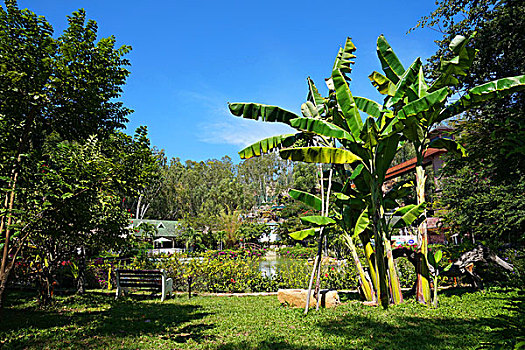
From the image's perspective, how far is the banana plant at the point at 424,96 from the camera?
21.4ft

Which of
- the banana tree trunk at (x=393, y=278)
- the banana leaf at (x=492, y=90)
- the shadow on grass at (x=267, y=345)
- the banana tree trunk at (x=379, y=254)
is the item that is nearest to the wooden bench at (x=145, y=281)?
the shadow on grass at (x=267, y=345)

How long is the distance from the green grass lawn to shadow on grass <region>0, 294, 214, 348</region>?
15mm

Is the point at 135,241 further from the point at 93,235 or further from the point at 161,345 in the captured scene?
the point at 161,345

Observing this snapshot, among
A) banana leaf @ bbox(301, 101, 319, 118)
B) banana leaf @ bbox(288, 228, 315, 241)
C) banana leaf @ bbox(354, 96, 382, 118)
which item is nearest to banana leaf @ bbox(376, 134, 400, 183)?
banana leaf @ bbox(354, 96, 382, 118)

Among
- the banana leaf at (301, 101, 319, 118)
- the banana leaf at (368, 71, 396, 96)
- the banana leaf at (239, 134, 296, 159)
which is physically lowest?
the banana leaf at (239, 134, 296, 159)

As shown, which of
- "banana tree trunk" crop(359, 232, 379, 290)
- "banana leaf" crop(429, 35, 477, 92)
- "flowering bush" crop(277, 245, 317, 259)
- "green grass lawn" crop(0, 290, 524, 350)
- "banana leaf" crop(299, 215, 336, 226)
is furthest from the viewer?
"flowering bush" crop(277, 245, 317, 259)

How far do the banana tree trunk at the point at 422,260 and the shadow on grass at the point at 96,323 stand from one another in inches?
196

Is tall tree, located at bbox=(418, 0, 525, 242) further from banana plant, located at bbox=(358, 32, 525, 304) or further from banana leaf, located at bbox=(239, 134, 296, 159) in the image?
banana leaf, located at bbox=(239, 134, 296, 159)

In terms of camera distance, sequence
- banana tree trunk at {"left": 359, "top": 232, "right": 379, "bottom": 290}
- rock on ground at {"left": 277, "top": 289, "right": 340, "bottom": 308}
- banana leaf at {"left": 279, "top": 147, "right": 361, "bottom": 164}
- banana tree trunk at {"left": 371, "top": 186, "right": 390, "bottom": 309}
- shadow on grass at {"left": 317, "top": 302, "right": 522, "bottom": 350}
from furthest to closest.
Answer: banana tree trunk at {"left": 359, "top": 232, "right": 379, "bottom": 290}
rock on ground at {"left": 277, "top": 289, "right": 340, "bottom": 308}
banana tree trunk at {"left": 371, "top": 186, "right": 390, "bottom": 309}
banana leaf at {"left": 279, "top": 147, "right": 361, "bottom": 164}
shadow on grass at {"left": 317, "top": 302, "right": 522, "bottom": 350}

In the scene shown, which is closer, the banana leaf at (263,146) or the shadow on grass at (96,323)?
the shadow on grass at (96,323)

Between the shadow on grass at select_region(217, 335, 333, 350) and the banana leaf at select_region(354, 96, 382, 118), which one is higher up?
the banana leaf at select_region(354, 96, 382, 118)

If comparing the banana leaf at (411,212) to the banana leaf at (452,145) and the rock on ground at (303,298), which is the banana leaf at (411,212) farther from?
the rock on ground at (303,298)

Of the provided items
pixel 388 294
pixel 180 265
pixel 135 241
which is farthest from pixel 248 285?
pixel 388 294

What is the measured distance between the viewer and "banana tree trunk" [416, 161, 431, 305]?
770cm
